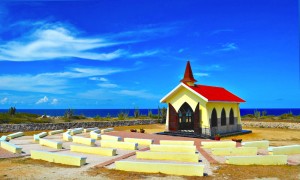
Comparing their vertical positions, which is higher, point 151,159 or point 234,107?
point 234,107

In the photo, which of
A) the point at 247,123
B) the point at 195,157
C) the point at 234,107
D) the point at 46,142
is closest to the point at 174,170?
the point at 195,157

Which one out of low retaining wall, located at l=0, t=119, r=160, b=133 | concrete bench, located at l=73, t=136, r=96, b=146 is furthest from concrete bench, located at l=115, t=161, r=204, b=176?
low retaining wall, located at l=0, t=119, r=160, b=133

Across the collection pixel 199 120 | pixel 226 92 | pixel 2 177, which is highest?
pixel 226 92

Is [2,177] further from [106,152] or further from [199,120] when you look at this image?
[199,120]

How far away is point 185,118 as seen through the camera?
94.7 ft

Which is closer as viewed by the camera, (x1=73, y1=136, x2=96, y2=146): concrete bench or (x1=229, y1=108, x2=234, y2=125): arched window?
(x1=73, y1=136, x2=96, y2=146): concrete bench

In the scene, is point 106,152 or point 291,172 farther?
point 106,152

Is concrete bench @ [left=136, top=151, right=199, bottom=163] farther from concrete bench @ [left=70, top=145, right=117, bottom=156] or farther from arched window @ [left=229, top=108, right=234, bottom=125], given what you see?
arched window @ [left=229, top=108, right=234, bottom=125]

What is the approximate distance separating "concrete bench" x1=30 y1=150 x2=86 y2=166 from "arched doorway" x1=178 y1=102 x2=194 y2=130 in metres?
15.4

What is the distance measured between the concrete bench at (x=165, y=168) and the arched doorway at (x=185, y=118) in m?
16.1

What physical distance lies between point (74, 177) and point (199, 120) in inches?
668

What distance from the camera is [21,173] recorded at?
12594 millimetres

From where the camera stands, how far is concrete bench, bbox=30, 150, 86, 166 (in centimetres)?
1404

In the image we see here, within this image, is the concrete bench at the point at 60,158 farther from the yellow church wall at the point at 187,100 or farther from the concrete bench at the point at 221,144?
the yellow church wall at the point at 187,100
